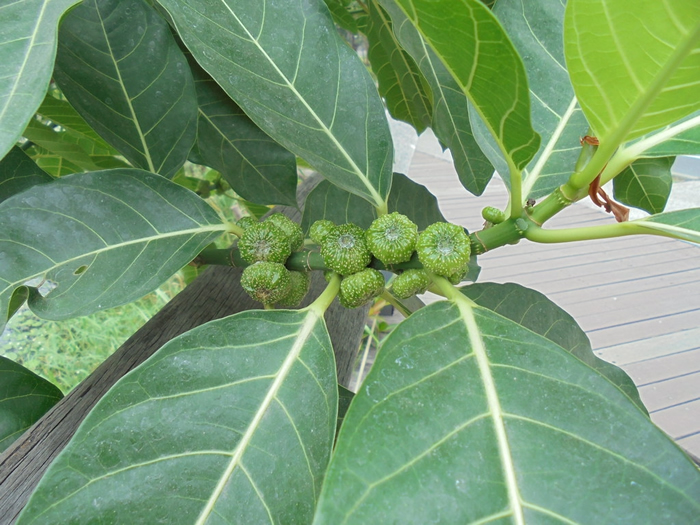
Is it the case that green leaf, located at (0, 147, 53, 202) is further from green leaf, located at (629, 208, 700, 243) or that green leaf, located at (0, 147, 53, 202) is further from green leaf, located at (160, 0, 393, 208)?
green leaf, located at (629, 208, 700, 243)

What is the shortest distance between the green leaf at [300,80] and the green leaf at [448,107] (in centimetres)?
5

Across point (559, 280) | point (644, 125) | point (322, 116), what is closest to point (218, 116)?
point (322, 116)

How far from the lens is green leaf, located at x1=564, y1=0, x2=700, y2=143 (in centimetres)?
28

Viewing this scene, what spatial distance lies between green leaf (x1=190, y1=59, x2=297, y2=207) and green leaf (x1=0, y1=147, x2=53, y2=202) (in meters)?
0.20

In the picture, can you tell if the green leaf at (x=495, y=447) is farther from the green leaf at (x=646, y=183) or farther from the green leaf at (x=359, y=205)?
the green leaf at (x=646, y=183)

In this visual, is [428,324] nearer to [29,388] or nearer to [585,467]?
[585,467]

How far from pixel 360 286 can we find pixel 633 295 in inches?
99.2

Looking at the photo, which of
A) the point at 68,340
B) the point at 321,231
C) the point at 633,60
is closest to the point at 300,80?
the point at 321,231

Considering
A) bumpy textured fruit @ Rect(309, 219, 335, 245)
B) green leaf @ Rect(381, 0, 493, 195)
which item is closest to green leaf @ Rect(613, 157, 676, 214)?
green leaf @ Rect(381, 0, 493, 195)

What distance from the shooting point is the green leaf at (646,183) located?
2.26ft

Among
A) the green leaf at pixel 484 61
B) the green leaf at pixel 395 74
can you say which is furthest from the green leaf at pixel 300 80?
the green leaf at pixel 395 74

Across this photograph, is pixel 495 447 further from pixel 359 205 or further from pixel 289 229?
pixel 359 205

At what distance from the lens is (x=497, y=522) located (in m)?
0.28

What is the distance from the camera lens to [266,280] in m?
0.46
